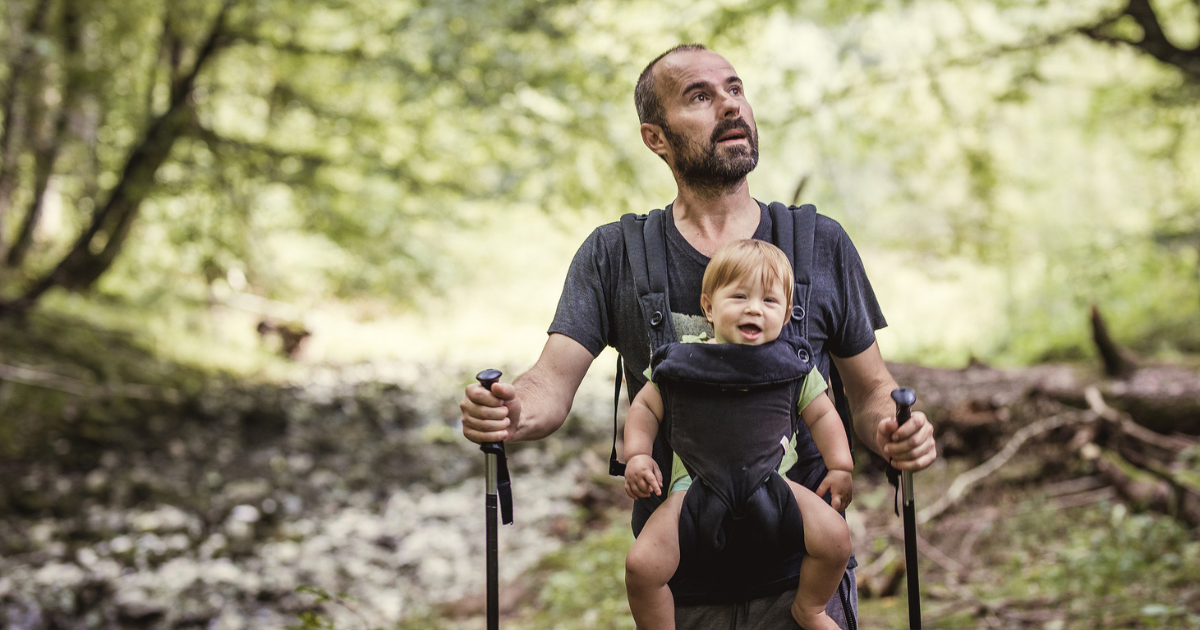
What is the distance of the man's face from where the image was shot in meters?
2.22

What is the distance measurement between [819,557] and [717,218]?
0.91 metres

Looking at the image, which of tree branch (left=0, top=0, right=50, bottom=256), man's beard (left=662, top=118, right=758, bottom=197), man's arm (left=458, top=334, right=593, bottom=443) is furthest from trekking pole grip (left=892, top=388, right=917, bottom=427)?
tree branch (left=0, top=0, right=50, bottom=256)

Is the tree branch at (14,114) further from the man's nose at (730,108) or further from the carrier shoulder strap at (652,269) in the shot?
the man's nose at (730,108)

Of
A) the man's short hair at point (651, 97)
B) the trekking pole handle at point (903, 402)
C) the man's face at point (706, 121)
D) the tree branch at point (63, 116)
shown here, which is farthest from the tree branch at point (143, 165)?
the trekking pole handle at point (903, 402)

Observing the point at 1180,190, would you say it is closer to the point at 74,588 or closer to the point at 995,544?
the point at 995,544

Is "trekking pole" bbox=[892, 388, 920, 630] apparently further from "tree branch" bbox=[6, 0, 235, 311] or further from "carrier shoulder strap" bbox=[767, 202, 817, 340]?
"tree branch" bbox=[6, 0, 235, 311]

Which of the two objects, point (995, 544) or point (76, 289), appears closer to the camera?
point (995, 544)

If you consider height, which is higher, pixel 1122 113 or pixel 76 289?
pixel 1122 113

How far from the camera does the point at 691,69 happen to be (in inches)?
90.4

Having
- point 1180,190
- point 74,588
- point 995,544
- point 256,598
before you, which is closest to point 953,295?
point 1180,190

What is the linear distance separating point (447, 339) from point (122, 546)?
11063mm

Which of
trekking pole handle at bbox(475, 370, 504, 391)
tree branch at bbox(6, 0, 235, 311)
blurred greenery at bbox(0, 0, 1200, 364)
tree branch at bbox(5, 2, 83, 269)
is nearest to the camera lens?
trekking pole handle at bbox(475, 370, 504, 391)

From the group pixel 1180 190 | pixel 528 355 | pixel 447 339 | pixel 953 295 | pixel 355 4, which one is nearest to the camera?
pixel 1180 190

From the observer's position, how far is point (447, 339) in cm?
1759
